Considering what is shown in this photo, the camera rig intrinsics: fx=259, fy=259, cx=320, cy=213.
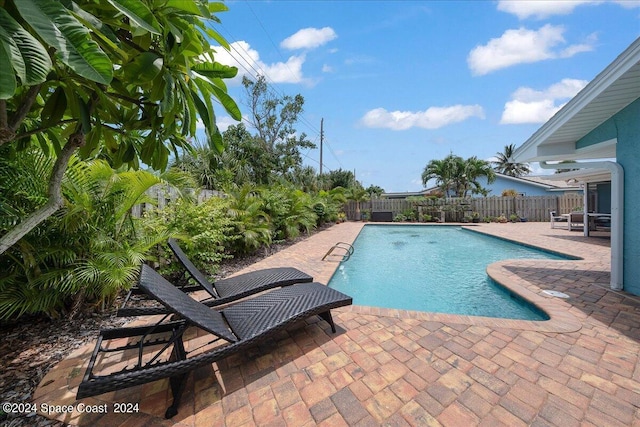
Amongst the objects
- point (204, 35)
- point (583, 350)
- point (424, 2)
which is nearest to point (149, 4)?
point (204, 35)

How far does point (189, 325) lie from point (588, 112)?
6395mm

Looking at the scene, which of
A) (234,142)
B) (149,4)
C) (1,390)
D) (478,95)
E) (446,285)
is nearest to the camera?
(149,4)

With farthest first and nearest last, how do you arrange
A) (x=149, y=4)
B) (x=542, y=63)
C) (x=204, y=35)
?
(x=542, y=63), (x=204, y=35), (x=149, y=4)

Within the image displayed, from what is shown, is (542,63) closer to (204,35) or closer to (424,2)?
(424,2)

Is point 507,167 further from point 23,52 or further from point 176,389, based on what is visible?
point 23,52

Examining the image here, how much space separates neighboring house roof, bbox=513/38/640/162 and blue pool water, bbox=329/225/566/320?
3052mm

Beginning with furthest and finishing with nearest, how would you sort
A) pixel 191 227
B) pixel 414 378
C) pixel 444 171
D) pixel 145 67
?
pixel 444 171
pixel 191 227
pixel 414 378
pixel 145 67

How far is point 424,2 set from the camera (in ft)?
23.4

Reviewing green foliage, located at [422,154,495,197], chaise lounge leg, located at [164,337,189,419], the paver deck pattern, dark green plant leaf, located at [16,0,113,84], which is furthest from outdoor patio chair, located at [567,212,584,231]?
dark green plant leaf, located at [16,0,113,84]

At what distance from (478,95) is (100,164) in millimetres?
16835

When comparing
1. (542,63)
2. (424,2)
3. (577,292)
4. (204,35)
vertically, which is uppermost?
(424,2)

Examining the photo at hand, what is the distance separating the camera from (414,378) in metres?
2.21

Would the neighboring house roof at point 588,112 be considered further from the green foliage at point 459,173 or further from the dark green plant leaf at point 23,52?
the green foliage at point 459,173

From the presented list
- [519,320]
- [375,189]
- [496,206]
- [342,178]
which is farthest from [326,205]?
[375,189]
